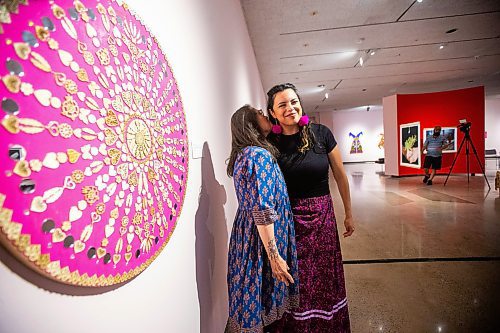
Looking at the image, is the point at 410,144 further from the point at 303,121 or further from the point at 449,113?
the point at 303,121

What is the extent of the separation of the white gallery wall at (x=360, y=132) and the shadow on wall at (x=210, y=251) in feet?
52.8

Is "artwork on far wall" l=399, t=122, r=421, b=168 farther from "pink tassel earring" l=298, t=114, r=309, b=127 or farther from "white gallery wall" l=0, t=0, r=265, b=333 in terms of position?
"pink tassel earring" l=298, t=114, r=309, b=127

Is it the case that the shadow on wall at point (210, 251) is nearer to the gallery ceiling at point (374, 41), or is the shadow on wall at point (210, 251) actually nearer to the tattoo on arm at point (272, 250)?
the tattoo on arm at point (272, 250)

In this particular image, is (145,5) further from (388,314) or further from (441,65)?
(441,65)

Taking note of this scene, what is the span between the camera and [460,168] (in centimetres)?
888

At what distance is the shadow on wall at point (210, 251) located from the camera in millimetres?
1334

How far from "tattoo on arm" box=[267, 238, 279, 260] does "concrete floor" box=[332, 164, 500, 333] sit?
1.10 metres

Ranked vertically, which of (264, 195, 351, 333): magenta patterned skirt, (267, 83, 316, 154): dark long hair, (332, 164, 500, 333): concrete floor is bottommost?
(332, 164, 500, 333): concrete floor

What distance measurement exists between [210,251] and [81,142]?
44.1 inches

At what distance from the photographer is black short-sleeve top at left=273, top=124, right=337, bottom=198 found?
1431 millimetres

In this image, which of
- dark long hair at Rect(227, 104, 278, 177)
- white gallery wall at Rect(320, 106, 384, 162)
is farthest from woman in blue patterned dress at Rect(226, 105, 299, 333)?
white gallery wall at Rect(320, 106, 384, 162)

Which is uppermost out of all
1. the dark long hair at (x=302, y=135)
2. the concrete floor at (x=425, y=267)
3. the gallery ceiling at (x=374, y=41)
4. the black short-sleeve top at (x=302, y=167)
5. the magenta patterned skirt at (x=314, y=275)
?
the gallery ceiling at (x=374, y=41)

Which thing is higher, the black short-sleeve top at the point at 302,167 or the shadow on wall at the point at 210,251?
the black short-sleeve top at the point at 302,167

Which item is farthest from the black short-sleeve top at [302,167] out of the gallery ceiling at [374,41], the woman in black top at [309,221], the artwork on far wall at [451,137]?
the artwork on far wall at [451,137]
